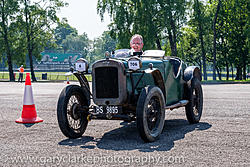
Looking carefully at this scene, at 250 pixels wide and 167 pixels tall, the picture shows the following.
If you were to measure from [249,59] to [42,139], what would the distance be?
48035 millimetres

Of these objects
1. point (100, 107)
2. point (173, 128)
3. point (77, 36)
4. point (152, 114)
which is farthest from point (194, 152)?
point (77, 36)

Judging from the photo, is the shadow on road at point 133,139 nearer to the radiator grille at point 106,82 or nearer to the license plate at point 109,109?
the license plate at point 109,109

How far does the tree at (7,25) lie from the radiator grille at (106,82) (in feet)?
150

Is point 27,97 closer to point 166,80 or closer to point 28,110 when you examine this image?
point 28,110

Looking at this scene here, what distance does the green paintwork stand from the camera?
675cm

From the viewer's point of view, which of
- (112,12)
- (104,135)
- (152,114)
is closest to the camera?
(152,114)

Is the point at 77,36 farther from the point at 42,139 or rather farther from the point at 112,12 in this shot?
the point at 42,139

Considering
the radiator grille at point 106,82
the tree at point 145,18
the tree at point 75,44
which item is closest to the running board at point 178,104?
the radiator grille at point 106,82

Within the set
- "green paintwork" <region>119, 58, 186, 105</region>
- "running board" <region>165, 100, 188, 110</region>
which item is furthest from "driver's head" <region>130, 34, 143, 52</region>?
"running board" <region>165, 100, 188, 110</region>

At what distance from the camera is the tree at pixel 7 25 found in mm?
50125

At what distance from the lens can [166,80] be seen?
7.38 metres

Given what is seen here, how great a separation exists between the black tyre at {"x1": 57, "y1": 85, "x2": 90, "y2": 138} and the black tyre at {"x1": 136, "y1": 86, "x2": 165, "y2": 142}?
1.23m

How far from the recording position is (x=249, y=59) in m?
50.6

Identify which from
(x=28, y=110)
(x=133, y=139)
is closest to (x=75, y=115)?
(x=133, y=139)
